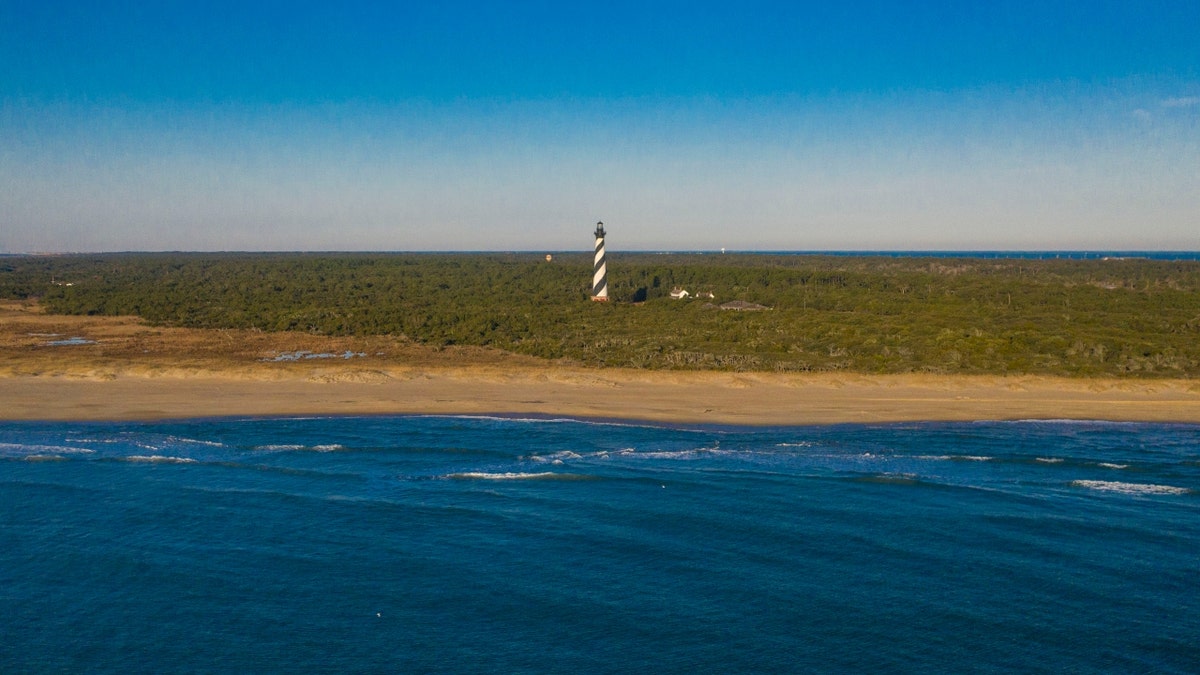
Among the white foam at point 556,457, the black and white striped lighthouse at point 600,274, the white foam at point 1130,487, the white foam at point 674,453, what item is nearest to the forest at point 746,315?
the black and white striped lighthouse at point 600,274

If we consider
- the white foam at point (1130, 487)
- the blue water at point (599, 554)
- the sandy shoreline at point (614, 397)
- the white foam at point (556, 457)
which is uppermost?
the sandy shoreline at point (614, 397)

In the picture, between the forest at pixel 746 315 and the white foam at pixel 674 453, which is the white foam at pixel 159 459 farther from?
the forest at pixel 746 315

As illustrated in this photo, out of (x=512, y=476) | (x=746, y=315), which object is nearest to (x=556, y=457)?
(x=512, y=476)

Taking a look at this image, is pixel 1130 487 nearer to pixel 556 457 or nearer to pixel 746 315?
pixel 556 457

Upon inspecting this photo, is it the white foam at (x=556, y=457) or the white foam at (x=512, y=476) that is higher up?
the white foam at (x=556, y=457)

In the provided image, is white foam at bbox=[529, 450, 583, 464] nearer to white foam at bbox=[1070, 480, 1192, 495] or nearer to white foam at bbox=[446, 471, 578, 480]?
white foam at bbox=[446, 471, 578, 480]

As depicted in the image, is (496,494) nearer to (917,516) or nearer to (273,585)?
(273,585)

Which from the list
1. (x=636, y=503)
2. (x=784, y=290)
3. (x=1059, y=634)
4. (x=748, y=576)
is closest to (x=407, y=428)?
(x=636, y=503)
